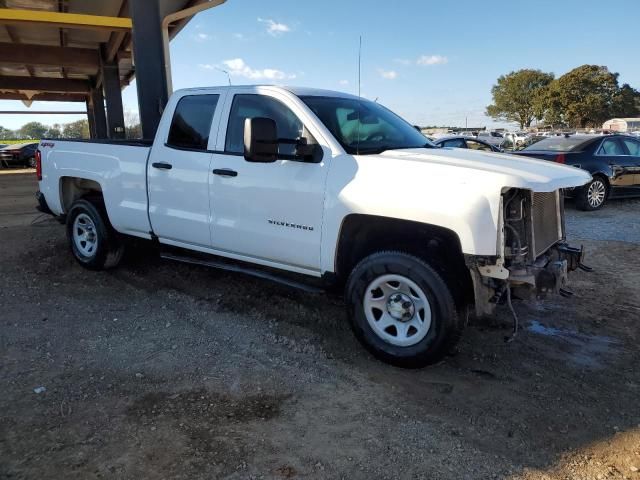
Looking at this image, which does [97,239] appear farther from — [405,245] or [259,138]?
[405,245]

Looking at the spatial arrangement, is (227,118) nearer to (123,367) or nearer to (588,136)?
(123,367)

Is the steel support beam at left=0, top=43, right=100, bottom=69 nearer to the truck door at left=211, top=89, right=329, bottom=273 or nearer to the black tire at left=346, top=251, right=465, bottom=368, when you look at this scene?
the truck door at left=211, top=89, right=329, bottom=273

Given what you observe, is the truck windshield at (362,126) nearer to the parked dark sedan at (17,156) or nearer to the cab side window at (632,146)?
the cab side window at (632,146)

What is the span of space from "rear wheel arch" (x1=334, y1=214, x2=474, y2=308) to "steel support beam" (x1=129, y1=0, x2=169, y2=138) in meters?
7.30

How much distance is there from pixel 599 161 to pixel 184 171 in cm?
942

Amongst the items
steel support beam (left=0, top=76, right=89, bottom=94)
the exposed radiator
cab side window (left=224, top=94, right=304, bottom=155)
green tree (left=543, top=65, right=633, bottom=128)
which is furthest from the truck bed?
green tree (left=543, top=65, right=633, bottom=128)

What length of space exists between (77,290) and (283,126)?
2.99 m

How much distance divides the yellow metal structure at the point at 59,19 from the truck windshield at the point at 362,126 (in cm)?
1056

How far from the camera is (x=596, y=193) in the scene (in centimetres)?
1059

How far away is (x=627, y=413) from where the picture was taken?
124 inches

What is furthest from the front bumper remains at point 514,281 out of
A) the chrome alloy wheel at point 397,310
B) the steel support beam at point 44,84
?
the steel support beam at point 44,84

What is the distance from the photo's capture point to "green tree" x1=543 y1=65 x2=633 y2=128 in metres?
66.6

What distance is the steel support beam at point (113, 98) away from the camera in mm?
20291

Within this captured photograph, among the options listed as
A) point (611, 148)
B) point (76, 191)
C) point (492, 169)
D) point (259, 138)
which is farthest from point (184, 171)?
point (611, 148)
